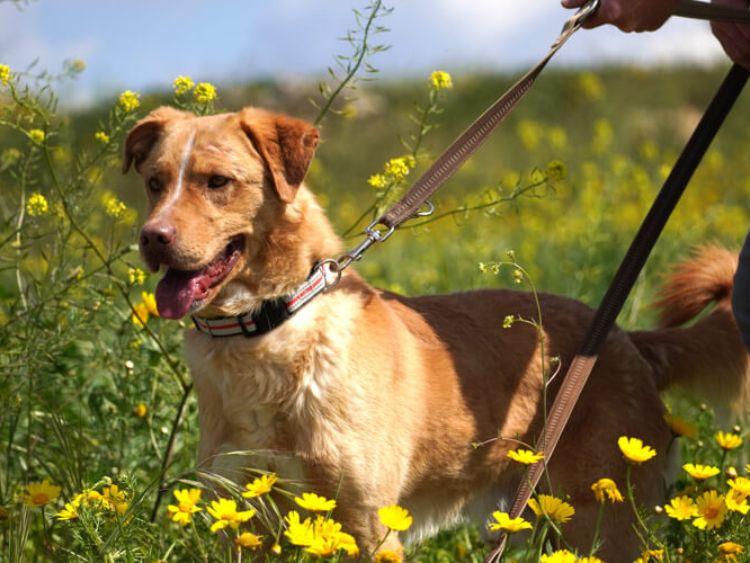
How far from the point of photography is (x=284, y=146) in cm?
303

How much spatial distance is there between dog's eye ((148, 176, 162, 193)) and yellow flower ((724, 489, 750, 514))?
185cm

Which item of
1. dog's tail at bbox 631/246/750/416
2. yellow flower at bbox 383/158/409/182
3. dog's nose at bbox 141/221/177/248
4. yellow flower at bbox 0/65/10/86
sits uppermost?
yellow flower at bbox 0/65/10/86

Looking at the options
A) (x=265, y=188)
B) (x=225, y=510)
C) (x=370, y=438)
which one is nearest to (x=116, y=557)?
(x=225, y=510)

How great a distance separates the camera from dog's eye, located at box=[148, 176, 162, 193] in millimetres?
3028

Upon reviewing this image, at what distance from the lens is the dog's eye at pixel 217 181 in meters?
2.96

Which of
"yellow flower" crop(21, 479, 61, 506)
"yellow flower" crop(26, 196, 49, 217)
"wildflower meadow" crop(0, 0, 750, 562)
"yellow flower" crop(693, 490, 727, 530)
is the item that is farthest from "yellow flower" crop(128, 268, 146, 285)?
"yellow flower" crop(693, 490, 727, 530)

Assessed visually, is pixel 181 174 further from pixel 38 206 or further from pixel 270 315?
pixel 38 206

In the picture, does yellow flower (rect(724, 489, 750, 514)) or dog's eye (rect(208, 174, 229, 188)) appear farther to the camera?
dog's eye (rect(208, 174, 229, 188))

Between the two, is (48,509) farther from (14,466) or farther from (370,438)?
(370,438)

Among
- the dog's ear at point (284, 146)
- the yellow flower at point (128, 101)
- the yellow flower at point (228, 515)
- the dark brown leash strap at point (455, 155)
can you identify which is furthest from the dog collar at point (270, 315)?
the yellow flower at point (128, 101)

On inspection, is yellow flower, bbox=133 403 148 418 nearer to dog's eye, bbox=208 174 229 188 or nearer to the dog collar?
the dog collar

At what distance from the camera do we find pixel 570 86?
1798 cm

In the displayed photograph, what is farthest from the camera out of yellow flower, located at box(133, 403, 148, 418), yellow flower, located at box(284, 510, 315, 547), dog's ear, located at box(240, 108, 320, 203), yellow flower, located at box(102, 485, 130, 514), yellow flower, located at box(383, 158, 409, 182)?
yellow flower, located at box(133, 403, 148, 418)

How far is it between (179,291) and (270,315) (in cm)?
29
